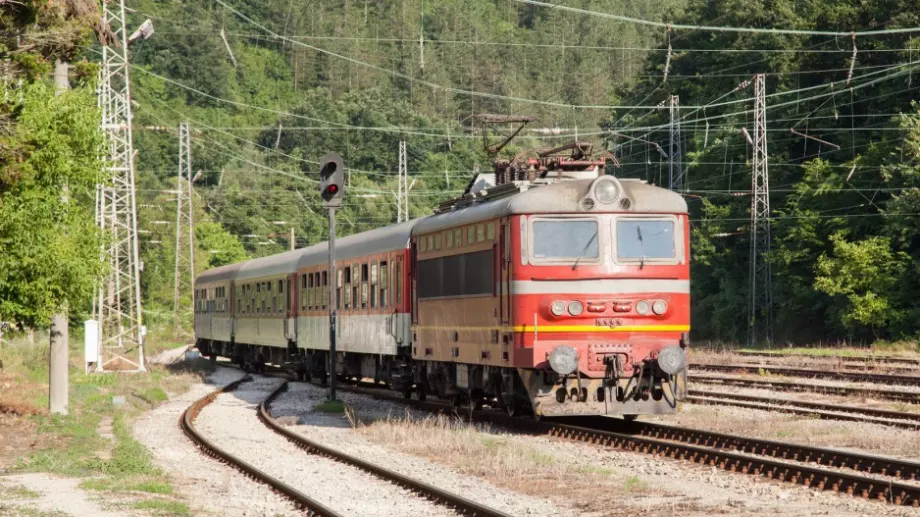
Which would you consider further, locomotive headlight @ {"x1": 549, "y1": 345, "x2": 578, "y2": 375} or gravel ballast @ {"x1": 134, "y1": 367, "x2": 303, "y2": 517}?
locomotive headlight @ {"x1": 549, "y1": 345, "x2": 578, "y2": 375}

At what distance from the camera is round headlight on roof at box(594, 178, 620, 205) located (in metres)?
18.5

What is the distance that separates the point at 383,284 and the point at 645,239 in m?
8.58

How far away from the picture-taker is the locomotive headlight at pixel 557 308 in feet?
59.6

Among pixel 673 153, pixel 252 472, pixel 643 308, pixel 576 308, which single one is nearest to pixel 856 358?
pixel 643 308

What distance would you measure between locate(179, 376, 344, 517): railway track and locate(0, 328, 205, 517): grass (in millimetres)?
893

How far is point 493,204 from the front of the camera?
764 inches

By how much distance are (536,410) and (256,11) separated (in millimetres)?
182243

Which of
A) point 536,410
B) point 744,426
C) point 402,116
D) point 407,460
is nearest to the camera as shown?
point 407,460

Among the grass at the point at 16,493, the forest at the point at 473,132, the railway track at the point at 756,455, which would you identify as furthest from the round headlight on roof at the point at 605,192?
the grass at the point at 16,493

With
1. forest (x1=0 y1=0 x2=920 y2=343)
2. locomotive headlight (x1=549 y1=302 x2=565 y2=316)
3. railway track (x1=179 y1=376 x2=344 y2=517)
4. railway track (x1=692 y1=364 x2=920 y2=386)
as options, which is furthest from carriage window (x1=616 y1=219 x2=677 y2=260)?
railway track (x1=692 y1=364 x2=920 y2=386)

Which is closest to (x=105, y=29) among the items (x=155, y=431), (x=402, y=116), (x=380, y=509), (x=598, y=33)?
(x=155, y=431)

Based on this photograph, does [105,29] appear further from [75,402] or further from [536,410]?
[536,410]

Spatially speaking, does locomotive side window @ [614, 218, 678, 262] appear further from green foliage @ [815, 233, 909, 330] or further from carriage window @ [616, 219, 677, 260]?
green foliage @ [815, 233, 909, 330]

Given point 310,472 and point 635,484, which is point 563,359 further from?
point 635,484
